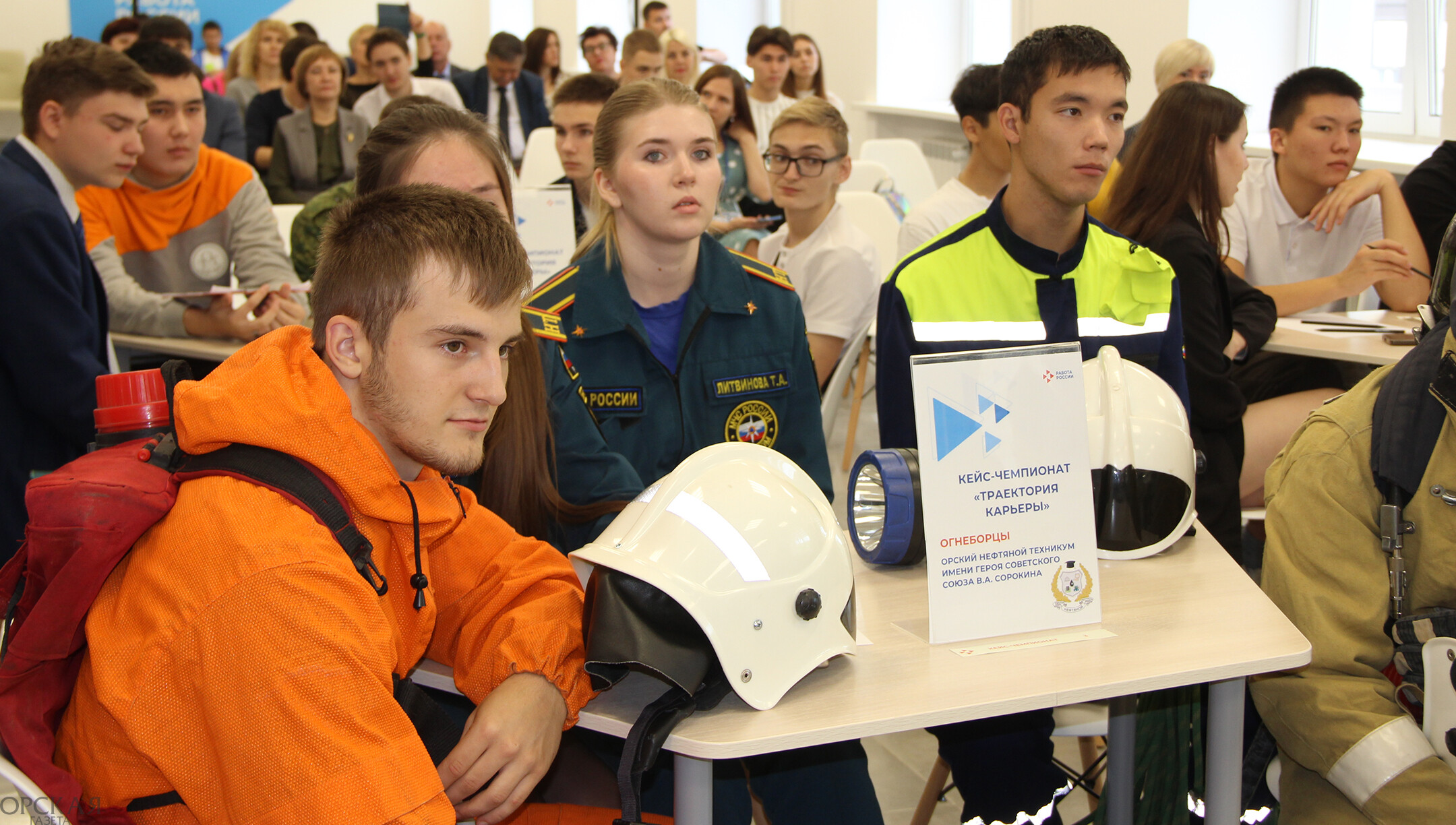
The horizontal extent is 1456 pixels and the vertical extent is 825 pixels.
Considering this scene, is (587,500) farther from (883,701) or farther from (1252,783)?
(1252,783)

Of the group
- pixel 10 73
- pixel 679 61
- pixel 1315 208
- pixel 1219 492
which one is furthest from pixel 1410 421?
pixel 10 73

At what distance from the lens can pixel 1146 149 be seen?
279 cm

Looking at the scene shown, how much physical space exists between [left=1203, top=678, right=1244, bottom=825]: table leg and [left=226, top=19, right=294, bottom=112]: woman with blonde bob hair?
6.97m

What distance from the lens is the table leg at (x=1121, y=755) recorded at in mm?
1753

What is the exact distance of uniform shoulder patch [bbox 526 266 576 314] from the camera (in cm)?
200

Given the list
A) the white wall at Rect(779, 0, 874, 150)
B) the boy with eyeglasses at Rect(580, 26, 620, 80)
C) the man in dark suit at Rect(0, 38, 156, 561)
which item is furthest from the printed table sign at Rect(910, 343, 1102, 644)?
the white wall at Rect(779, 0, 874, 150)

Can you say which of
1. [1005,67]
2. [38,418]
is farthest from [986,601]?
[38,418]

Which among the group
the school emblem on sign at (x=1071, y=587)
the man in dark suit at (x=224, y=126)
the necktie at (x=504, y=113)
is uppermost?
the necktie at (x=504, y=113)

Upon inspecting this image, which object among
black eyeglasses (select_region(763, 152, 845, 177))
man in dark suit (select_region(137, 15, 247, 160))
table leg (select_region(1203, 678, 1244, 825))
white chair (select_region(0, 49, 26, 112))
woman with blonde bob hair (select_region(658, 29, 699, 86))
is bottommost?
table leg (select_region(1203, 678, 1244, 825))

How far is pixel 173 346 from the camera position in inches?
115

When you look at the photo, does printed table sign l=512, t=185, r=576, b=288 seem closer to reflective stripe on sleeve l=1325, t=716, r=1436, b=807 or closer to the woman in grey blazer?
reflective stripe on sleeve l=1325, t=716, r=1436, b=807

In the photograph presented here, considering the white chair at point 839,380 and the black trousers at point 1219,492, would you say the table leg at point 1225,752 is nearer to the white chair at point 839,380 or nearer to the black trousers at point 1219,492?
the black trousers at point 1219,492

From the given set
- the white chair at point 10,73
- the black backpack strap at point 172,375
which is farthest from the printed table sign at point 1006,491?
the white chair at point 10,73

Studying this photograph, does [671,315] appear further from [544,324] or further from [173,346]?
Result: [173,346]
